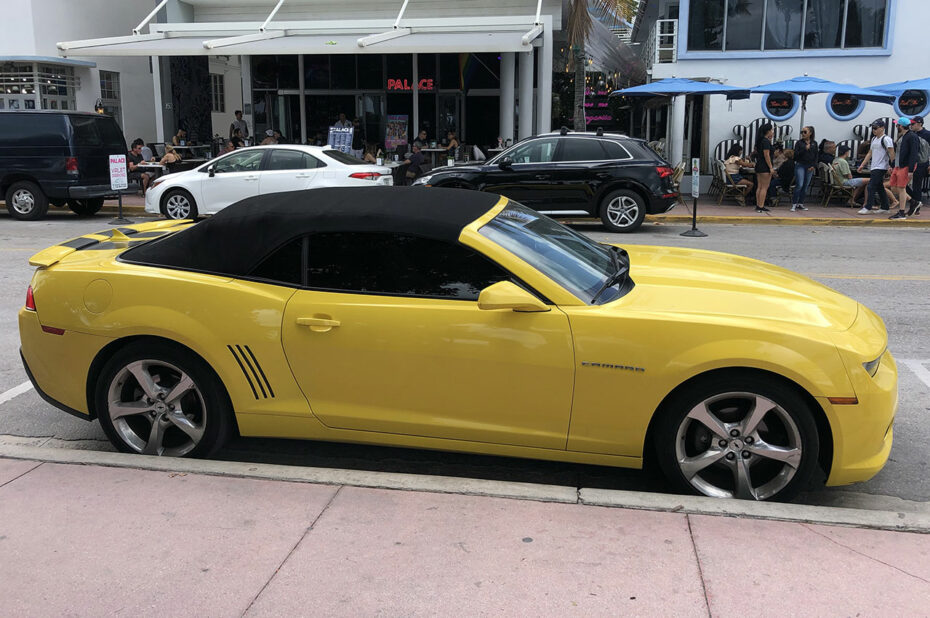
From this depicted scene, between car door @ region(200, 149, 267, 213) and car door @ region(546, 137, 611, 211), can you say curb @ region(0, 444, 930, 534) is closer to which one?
car door @ region(546, 137, 611, 211)

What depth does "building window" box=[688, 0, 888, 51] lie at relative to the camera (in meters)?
20.1

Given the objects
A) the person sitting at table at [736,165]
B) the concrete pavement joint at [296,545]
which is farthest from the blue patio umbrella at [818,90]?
the concrete pavement joint at [296,545]

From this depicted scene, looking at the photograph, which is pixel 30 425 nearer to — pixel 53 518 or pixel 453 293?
pixel 53 518

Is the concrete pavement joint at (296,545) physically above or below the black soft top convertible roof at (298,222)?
below

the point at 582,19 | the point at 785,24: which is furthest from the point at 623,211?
the point at 785,24

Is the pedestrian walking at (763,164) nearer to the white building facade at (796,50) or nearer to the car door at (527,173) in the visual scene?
the white building facade at (796,50)

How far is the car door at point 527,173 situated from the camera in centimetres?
1415

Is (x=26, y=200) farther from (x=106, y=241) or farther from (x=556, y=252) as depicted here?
(x=556, y=252)

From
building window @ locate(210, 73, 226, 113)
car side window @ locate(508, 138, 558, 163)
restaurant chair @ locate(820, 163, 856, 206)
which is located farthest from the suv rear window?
building window @ locate(210, 73, 226, 113)

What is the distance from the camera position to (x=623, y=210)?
1424 centimetres

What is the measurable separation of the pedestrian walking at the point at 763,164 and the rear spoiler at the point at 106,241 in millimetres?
13707

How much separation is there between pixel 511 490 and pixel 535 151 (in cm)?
1099

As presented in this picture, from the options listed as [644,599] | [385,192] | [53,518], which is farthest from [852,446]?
[53,518]

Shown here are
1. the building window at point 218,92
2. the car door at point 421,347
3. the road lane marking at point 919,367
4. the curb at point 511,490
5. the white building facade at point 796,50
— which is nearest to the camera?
the curb at point 511,490
